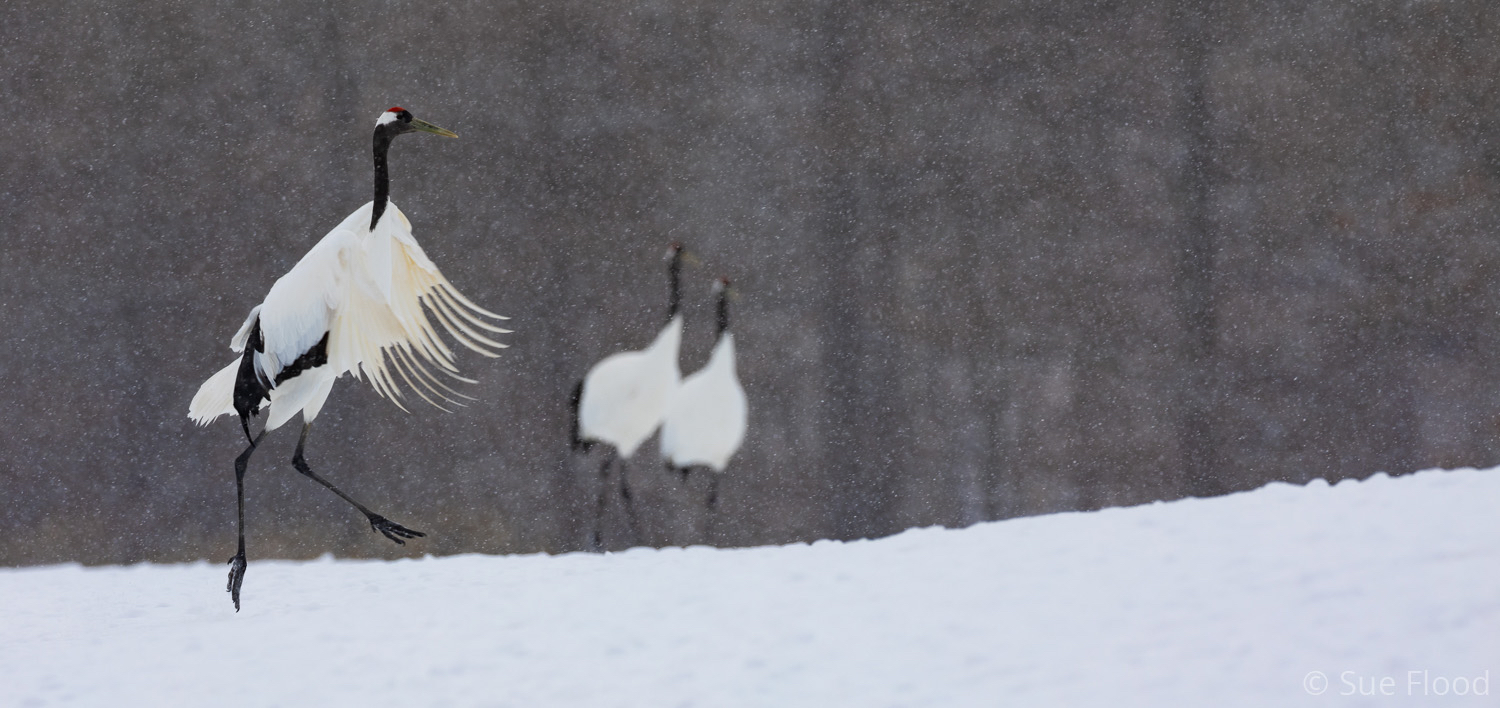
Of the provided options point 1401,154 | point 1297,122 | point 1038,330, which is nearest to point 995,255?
point 1038,330

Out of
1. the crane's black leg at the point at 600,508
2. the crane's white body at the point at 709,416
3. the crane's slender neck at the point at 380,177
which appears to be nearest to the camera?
the crane's slender neck at the point at 380,177

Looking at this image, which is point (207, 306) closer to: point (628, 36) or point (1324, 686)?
point (628, 36)

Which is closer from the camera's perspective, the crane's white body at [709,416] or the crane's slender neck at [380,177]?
the crane's slender neck at [380,177]

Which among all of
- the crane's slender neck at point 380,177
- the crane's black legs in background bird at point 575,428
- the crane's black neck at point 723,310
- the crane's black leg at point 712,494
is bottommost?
the crane's black leg at point 712,494

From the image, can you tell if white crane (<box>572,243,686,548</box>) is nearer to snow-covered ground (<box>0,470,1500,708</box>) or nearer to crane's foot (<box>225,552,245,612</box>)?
snow-covered ground (<box>0,470,1500,708</box>)

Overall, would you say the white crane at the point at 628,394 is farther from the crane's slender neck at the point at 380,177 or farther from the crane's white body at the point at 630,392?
the crane's slender neck at the point at 380,177

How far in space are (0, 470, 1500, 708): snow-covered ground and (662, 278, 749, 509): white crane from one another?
0.28m

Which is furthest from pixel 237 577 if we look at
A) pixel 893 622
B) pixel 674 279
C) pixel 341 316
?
pixel 893 622

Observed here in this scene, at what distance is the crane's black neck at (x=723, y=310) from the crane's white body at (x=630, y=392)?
0.36 ft

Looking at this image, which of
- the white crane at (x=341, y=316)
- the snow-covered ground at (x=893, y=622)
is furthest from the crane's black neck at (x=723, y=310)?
the white crane at (x=341, y=316)

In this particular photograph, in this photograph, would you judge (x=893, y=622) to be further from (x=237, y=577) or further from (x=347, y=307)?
(x=237, y=577)

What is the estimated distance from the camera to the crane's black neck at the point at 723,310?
120 inches

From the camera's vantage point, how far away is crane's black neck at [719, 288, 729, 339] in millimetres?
3036

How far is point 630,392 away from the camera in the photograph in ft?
9.71
